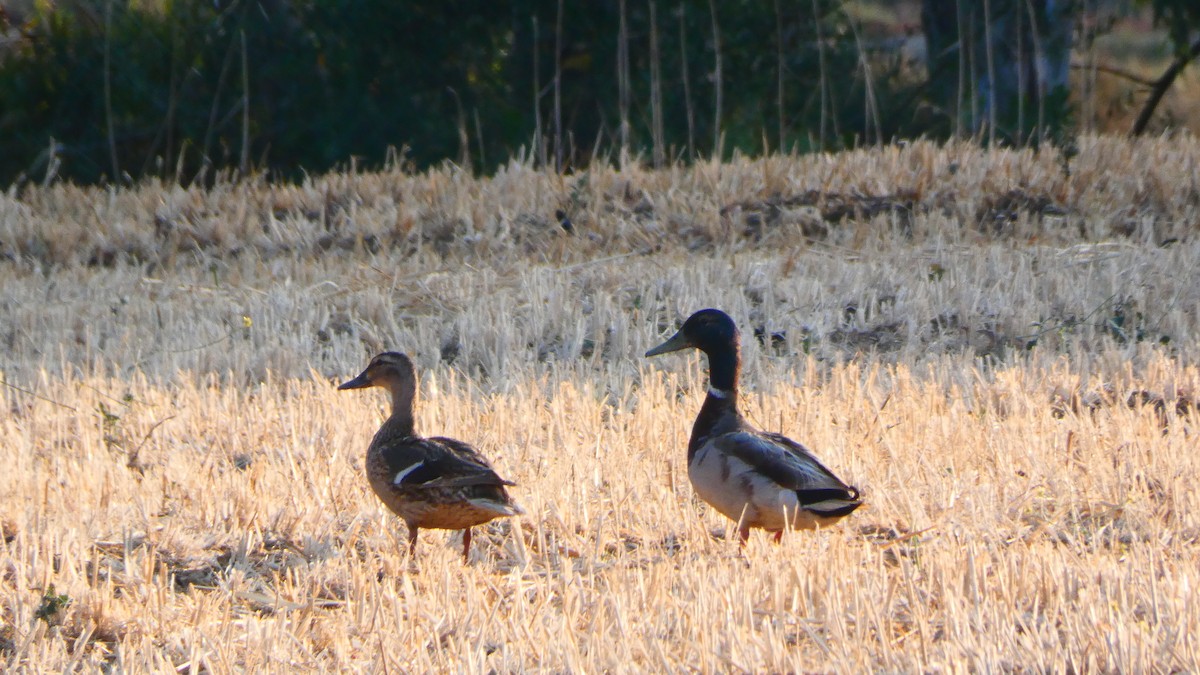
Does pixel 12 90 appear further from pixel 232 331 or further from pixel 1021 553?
pixel 1021 553

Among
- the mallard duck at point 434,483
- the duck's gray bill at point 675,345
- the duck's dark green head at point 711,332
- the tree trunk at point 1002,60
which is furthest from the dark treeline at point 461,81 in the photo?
the mallard duck at point 434,483

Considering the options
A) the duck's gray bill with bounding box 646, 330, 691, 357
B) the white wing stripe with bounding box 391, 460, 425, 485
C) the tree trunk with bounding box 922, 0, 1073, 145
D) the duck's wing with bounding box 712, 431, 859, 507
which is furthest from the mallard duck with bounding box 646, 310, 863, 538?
the tree trunk with bounding box 922, 0, 1073, 145

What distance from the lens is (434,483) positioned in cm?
453

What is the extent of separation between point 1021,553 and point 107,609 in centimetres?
249

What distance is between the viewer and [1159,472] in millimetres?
4895

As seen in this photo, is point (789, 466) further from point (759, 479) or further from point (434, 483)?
point (434, 483)

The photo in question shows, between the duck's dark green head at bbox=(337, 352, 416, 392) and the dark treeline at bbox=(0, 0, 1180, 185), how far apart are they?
332 inches

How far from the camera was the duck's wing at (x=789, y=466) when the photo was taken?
4.35 metres

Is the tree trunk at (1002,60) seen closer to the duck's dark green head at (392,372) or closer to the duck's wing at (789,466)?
the duck's dark green head at (392,372)

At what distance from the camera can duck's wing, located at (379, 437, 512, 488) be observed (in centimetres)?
452

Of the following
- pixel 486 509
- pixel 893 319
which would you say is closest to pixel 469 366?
pixel 893 319

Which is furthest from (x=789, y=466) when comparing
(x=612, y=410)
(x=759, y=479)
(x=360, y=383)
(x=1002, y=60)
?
(x=1002, y=60)

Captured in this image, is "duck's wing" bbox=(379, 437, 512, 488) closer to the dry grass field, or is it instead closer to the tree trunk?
the dry grass field

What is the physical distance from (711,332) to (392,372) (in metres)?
1.16
